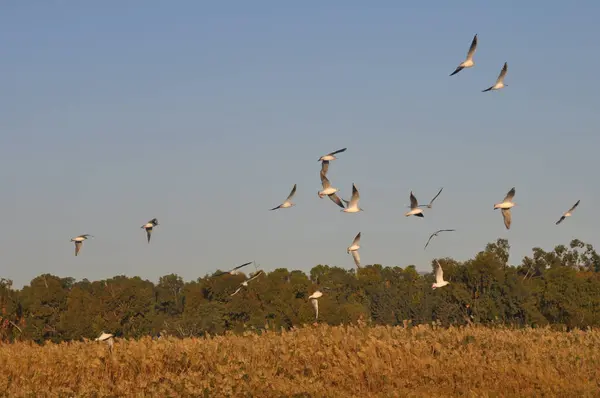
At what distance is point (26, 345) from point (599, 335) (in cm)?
1975

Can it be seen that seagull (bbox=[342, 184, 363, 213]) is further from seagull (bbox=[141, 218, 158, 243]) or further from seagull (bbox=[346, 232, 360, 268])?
seagull (bbox=[141, 218, 158, 243])

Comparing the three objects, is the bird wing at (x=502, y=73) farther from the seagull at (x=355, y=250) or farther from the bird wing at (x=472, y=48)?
the seagull at (x=355, y=250)

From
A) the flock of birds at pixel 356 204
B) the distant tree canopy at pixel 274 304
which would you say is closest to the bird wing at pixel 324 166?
the flock of birds at pixel 356 204

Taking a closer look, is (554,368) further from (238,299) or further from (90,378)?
(238,299)

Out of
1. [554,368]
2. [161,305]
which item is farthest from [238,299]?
[554,368]

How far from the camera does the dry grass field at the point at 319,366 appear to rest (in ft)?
67.9

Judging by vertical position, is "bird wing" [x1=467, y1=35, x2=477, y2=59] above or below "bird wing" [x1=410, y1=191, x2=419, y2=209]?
above

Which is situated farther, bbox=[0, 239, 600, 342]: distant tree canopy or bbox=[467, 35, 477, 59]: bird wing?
bbox=[0, 239, 600, 342]: distant tree canopy

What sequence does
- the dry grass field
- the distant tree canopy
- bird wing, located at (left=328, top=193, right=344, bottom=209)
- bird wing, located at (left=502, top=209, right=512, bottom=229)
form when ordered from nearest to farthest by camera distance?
1. the dry grass field
2. bird wing, located at (left=502, top=209, right=512, bottom=229)
3. bird wing, located at (left=328, top=193, right=344, bottom=209)
4. the distant tree canopy

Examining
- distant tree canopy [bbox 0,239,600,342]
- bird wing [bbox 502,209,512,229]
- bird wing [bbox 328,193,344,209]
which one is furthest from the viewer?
distant tree canopy [bbox 0,239,600,342]

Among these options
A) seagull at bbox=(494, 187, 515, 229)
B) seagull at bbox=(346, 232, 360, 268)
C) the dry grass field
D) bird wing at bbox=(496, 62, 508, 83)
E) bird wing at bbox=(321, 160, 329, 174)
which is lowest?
the dry grass field

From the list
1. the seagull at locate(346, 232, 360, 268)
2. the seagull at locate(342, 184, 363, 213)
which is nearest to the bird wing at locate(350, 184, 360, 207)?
the seagull at locate(342, 184, 363, 213)

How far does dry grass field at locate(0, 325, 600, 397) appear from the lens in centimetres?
2070

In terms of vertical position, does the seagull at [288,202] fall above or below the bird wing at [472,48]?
below
